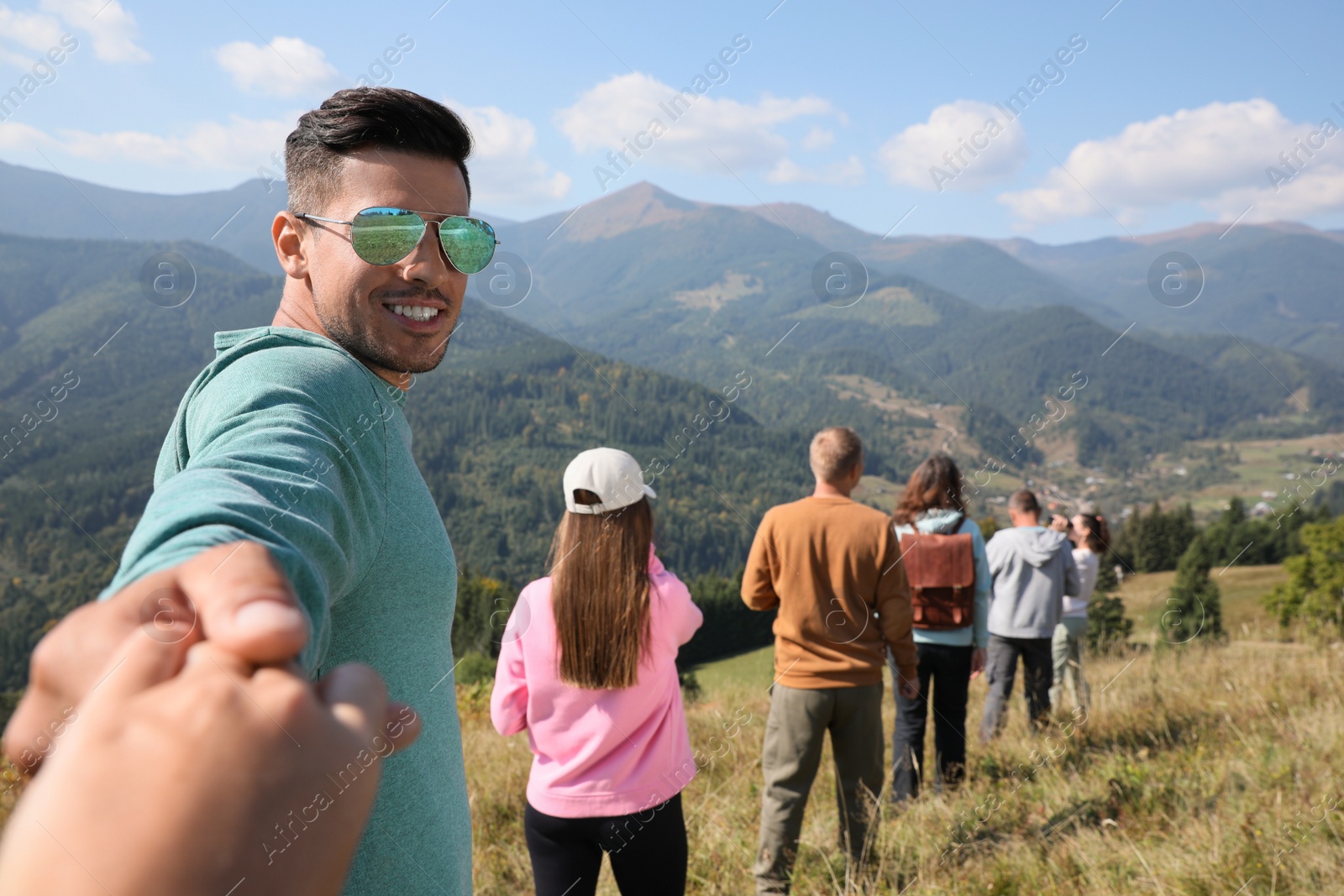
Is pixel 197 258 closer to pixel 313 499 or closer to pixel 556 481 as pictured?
pixel 556 481

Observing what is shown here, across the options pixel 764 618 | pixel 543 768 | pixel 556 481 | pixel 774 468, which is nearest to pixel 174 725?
pixel 543 768

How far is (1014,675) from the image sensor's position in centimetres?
→ 565

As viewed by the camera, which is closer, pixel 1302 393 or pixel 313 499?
pixel 313 499

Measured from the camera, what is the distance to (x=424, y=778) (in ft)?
3.86

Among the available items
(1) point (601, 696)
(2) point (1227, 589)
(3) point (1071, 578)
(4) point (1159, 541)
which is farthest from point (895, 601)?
(4) point (1159, 541)

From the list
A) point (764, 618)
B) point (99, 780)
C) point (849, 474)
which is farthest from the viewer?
point (764, 618)

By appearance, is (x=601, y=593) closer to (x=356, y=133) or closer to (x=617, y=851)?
(x=617, y=851)

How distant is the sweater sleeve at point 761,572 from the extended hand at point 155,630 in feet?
12.1

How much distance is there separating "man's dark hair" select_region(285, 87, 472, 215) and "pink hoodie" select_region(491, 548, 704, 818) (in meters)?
1.79

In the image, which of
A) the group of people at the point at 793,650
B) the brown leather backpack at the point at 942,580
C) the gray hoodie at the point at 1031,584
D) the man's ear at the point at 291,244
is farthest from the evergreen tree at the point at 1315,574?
the man's ear at the point at 291,244

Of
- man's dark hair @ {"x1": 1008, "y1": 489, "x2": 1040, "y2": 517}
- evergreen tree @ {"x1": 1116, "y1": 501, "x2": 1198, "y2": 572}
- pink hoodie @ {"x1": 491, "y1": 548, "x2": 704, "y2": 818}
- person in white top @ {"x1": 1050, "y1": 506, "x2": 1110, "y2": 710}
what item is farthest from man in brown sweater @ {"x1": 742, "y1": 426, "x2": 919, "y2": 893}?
evergreen tree @ {"x1": 1116, "y1": 501, "x2": 1198, "y2": 572}

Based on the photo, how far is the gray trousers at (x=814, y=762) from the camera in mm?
3779

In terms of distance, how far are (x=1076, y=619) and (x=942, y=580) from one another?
2208 mm

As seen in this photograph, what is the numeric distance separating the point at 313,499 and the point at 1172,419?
23336cm
